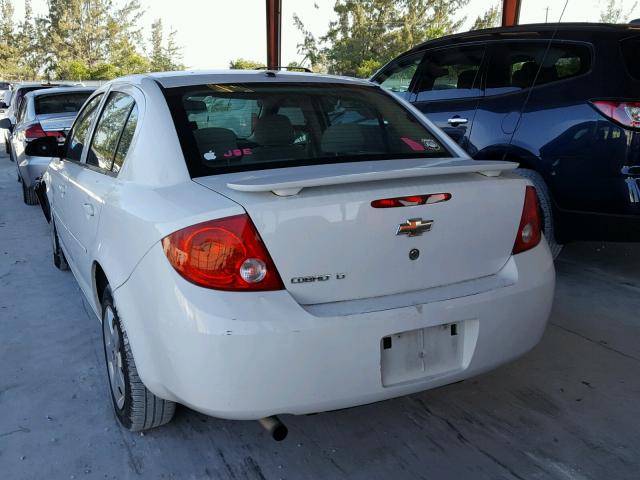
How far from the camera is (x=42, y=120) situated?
712 centimetres

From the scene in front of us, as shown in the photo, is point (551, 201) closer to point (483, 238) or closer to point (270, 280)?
point (483, 238)

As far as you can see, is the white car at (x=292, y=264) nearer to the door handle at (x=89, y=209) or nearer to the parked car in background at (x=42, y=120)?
the door handle at (x=89, y=209)

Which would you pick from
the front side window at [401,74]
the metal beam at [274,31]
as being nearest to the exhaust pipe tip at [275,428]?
the front side window at [401,74]

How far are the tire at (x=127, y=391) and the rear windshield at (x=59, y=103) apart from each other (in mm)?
5860

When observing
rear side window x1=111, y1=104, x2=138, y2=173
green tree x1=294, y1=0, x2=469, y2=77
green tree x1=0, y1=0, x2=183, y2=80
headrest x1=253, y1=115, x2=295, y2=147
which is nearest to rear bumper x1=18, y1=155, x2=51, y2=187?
rear side window x1=111, y1=104, x2=138, y2=173

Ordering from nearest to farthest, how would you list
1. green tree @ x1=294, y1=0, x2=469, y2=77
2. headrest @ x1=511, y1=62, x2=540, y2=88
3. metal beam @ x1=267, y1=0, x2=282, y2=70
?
headrest @ x1=511, y1=62, x2=540, y2=88 < metal beam @ x1=267, y1=0, x2=282, y2=70 < green tree @ x1=294, y1=0, x2=469, y2=77

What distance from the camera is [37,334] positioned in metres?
3.54

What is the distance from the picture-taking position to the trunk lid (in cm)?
190

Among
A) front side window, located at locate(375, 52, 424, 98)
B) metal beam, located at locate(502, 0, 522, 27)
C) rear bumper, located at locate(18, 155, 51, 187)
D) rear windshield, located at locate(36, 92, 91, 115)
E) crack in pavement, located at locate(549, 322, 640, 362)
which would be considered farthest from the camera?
metal beam, located at locate(502, 0, 522, 27)

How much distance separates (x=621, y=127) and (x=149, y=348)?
314 cm

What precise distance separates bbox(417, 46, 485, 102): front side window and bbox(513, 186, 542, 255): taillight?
2592 mm

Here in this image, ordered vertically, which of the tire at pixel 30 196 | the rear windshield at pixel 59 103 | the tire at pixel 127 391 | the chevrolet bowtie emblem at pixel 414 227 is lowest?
the tire at pixel 30 196

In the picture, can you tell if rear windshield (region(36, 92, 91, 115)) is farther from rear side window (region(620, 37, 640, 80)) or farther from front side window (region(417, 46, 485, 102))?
rear side window (region(620, 37, 640, 80))

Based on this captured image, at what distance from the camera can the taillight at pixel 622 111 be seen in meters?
3.62
